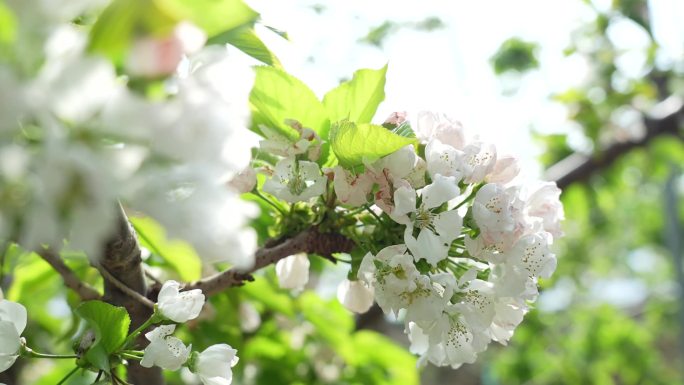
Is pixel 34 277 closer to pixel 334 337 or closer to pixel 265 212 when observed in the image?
pixel 265 212

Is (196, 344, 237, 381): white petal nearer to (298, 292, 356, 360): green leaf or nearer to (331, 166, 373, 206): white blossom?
(331, 166, 373, 206): white blossom

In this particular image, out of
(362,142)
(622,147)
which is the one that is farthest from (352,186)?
(622,147)

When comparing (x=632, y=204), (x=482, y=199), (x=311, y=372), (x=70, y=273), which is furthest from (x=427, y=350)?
(x=632, y=204)

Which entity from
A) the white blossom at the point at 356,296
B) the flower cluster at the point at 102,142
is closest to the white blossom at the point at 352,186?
the white blossom at the point at 356,296

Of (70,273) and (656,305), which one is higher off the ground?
(70,273)

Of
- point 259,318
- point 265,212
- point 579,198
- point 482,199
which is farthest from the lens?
point 579,198

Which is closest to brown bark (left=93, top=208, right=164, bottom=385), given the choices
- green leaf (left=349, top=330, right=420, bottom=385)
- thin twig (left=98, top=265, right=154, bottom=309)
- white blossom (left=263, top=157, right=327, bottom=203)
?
thin twig (left=98, top=265, right=154, bottom=309)
